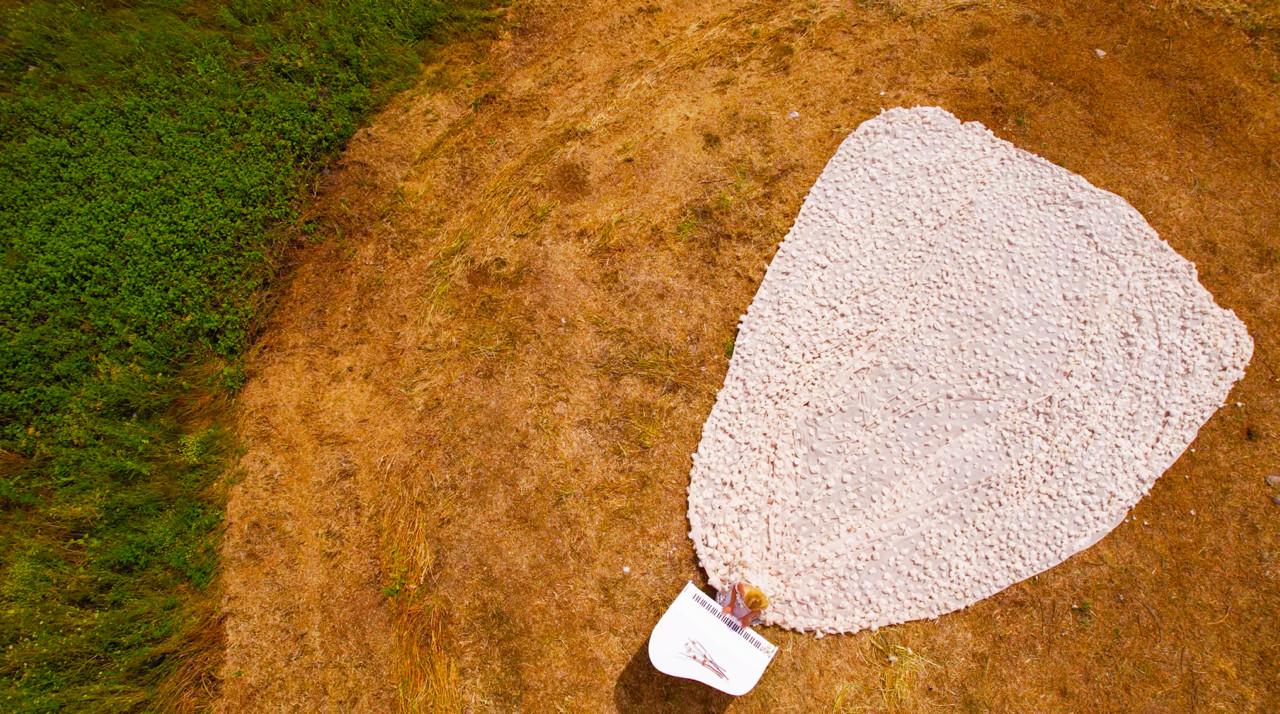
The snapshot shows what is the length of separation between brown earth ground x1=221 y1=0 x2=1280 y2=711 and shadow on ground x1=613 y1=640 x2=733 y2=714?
3 centimetres

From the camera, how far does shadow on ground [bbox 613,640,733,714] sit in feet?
20.6

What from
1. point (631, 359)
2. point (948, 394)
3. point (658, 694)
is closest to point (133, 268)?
point (631, 359)

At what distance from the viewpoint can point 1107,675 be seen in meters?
6.20

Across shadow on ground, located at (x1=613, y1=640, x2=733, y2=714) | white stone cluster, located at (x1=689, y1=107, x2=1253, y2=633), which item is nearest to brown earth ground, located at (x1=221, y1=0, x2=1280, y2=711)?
shadow on ground, located at (x1=613, y1=640, x2=733, y2=714)

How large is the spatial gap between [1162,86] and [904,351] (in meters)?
5.77

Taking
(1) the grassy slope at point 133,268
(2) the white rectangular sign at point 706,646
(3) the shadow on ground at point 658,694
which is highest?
(1) the grassy slope at point 133,268

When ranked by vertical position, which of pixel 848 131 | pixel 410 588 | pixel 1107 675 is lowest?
pixel 1107 675

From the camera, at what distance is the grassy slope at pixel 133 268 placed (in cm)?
632

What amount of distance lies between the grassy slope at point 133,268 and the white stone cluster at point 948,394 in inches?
241

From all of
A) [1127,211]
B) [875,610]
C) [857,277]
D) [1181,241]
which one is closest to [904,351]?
[857,277]

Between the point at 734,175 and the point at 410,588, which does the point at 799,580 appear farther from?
the point at 734,175

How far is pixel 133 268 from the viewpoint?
728 cm

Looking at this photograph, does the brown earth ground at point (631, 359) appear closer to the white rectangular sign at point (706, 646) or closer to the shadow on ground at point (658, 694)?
the shadow on ground at point (658, 694)

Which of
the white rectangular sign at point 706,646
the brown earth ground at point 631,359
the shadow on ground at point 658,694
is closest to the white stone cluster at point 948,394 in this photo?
the brown earth ground at point 631,359
